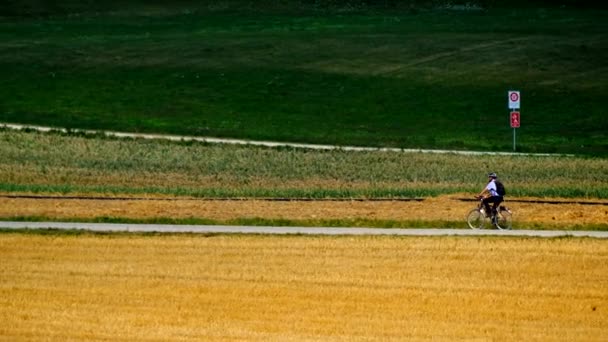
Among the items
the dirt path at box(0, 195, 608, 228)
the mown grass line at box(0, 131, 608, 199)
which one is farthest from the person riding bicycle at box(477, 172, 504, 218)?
the mown grass line at box(0, 131, 608, 199)

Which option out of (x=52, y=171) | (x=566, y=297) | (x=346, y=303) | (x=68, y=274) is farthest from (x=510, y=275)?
(x=52, y=171)

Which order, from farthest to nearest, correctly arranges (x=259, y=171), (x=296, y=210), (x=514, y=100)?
(x=514, y=100) → (x=259, y=171) → (x=296, y=210)

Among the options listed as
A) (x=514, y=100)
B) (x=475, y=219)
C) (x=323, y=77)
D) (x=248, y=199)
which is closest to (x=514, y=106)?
(x=514, y=100)

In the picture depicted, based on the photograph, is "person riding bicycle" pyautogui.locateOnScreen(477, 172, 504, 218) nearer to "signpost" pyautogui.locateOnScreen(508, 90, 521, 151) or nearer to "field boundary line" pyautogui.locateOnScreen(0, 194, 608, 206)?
"field boundary line" pyautogui.locateOnScreen(0, 194, 608, 206)

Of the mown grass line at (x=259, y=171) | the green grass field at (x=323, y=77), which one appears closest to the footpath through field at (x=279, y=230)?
the mown grass line at (x=259, y=171)

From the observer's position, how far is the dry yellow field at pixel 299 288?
86.1ft

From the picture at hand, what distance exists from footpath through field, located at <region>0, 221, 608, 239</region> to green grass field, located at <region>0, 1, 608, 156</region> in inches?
1044

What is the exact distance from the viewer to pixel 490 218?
3934 centimetres

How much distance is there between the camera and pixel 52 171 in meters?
52.8

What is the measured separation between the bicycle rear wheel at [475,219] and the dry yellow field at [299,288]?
3223 millimetres

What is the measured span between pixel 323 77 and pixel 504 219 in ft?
145

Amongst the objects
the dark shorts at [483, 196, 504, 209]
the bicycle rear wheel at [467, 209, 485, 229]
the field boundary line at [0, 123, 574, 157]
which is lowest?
the field boundary line at [0, 123, 574, 157]

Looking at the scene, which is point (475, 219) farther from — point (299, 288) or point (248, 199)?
point (299, 288)

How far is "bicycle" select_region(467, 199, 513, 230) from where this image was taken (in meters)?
39.1
